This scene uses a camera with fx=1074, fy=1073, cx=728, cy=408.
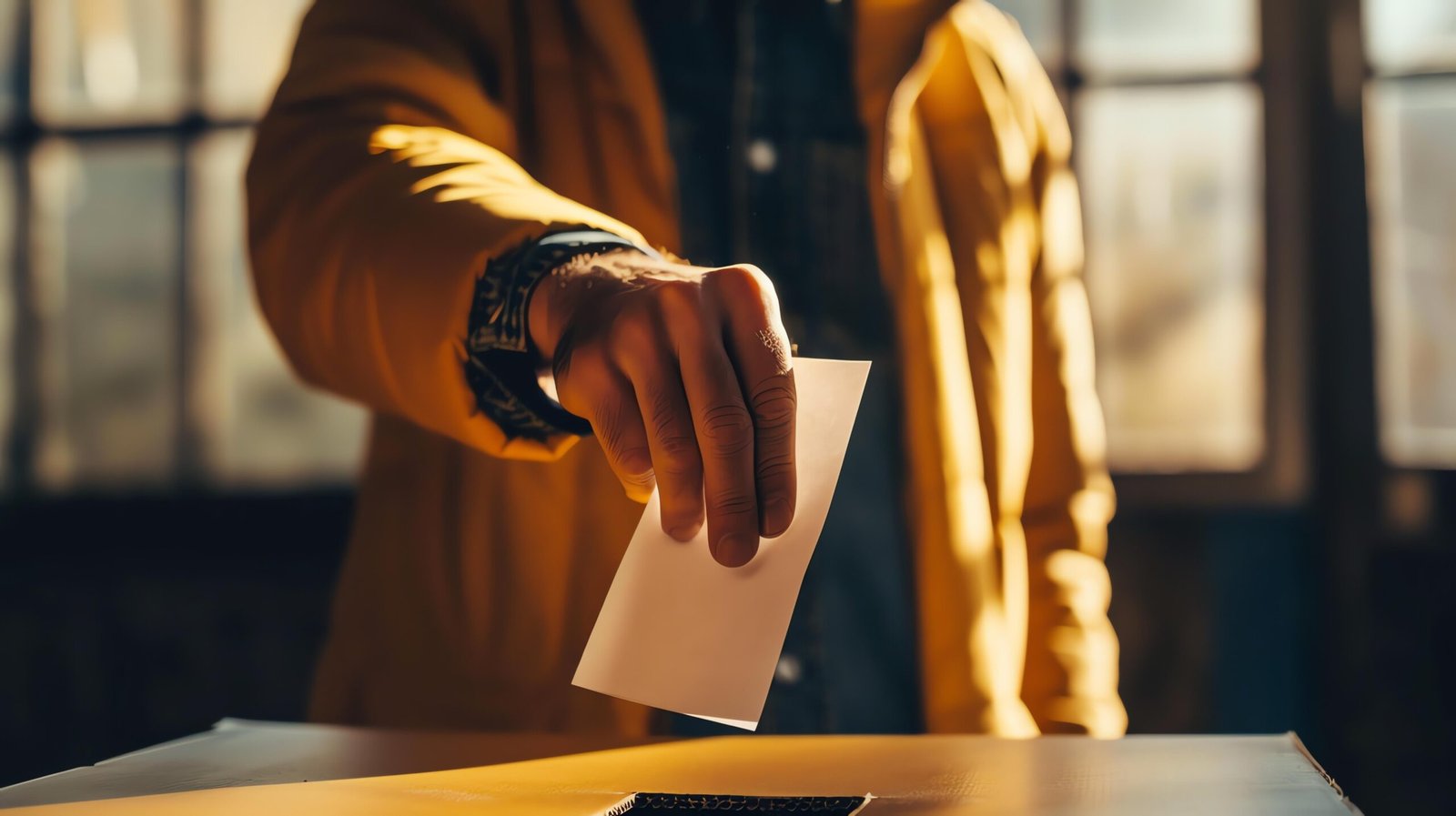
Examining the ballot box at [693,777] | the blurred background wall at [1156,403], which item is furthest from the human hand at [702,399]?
the blurred background wall at [1156,403]

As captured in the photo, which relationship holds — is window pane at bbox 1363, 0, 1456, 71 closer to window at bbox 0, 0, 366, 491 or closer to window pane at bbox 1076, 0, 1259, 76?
window pane at bbox 1076, 0, 1259, 76

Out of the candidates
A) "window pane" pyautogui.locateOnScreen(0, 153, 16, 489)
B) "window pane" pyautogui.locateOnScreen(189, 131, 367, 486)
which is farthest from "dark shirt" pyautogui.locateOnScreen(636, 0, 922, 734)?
"window pane" pyautogui.locateOnScreen(0, 153, 16, 489)

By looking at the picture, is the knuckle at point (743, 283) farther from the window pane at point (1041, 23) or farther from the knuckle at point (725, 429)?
the window pane at point (1041, 23)

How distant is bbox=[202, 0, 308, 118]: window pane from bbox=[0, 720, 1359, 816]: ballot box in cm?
133

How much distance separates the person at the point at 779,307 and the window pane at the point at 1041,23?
53 centimetres

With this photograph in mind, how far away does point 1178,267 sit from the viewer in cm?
141

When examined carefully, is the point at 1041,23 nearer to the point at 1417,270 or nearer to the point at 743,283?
the point at 1417,270

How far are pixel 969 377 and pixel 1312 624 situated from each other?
81 centimetres

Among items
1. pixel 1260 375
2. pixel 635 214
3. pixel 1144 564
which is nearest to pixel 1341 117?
pixel 1260 375

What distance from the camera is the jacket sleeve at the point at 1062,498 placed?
83 centimetres

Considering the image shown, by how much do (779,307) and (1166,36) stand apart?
3.54 feet

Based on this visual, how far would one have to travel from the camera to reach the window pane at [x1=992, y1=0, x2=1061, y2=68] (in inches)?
56.4

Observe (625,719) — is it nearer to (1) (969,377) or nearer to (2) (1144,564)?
(1) (969,377)

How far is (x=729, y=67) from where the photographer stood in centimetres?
84
